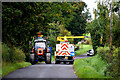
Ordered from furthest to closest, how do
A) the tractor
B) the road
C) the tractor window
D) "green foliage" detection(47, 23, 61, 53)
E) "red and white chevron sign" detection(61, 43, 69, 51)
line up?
"green foliage" detection(47, 23, 61, 53) → "red and white chevron sign" detection(61, 43, 69, 51) → the tractor window → the tractor → the road

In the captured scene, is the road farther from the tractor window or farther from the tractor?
the tractor window

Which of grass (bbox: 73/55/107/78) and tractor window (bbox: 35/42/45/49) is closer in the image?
grass (bbox: 73/55/107/78)

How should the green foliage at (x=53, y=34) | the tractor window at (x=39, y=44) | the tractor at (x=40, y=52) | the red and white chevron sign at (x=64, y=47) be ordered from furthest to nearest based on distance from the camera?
the green foliage at (x=53, y=34), the red and white chevron sign at (x=64, y=47), the tractor window at (x=39, y=44), the tractor at (x=40, y=52)

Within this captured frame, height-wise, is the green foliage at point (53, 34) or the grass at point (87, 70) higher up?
the green foliage at point (53, 34)

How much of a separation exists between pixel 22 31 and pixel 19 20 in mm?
1831

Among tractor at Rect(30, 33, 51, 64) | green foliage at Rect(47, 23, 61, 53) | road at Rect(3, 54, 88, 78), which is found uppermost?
green foliage at Rect(47, 23, 61, 53)

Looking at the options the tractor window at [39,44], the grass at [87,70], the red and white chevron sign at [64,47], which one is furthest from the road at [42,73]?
the red and white chevron sign at [64,47]

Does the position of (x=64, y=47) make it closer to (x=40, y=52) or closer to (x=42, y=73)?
(x=40, y=52)

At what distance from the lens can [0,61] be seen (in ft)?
62.4

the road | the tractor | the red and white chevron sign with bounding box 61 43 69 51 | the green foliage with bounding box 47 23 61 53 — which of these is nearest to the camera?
the road

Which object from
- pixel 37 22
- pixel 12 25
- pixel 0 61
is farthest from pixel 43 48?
pixel 0 61

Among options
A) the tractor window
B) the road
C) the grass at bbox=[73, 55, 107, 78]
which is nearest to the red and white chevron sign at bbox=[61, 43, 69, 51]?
the tractor window

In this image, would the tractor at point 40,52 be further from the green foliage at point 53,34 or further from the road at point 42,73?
the green foliage at point 53,34

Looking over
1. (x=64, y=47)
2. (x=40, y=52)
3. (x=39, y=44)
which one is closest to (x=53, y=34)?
(x=64, y=47)
